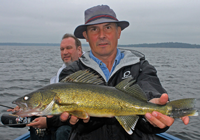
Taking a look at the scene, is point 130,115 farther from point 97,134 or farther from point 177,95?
point 177,95

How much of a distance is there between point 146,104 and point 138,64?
1.31 meters

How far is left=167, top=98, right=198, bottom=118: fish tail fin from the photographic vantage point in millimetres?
2887

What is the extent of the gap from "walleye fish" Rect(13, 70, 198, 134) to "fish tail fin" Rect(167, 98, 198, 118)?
0.10 feet

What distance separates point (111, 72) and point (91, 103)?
55.1 inches

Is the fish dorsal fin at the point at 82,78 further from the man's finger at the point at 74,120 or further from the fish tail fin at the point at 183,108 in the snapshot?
the fish tail fin at the point at 183,108

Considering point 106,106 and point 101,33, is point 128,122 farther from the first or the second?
point 101,33

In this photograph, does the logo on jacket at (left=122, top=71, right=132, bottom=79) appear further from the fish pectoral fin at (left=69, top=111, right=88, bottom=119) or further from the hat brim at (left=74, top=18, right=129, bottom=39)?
the fish pectoral fin at (left=69, top=111, right=88, bottom=119)

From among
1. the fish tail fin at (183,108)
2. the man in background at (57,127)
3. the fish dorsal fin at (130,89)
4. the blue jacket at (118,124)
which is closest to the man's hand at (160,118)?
the fish tail fin at (183,108)

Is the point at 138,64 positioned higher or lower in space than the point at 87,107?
higher

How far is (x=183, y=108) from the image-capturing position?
2926mm

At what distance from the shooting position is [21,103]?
10.8ft

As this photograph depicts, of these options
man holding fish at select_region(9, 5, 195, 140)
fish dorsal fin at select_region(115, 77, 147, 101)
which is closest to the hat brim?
man holding fish at select_region(9, 5, 195, 140)

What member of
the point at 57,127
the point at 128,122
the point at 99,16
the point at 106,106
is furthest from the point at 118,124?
the point at 57,127

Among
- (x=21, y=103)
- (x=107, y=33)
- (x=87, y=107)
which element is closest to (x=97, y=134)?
(x=87, y=107)
